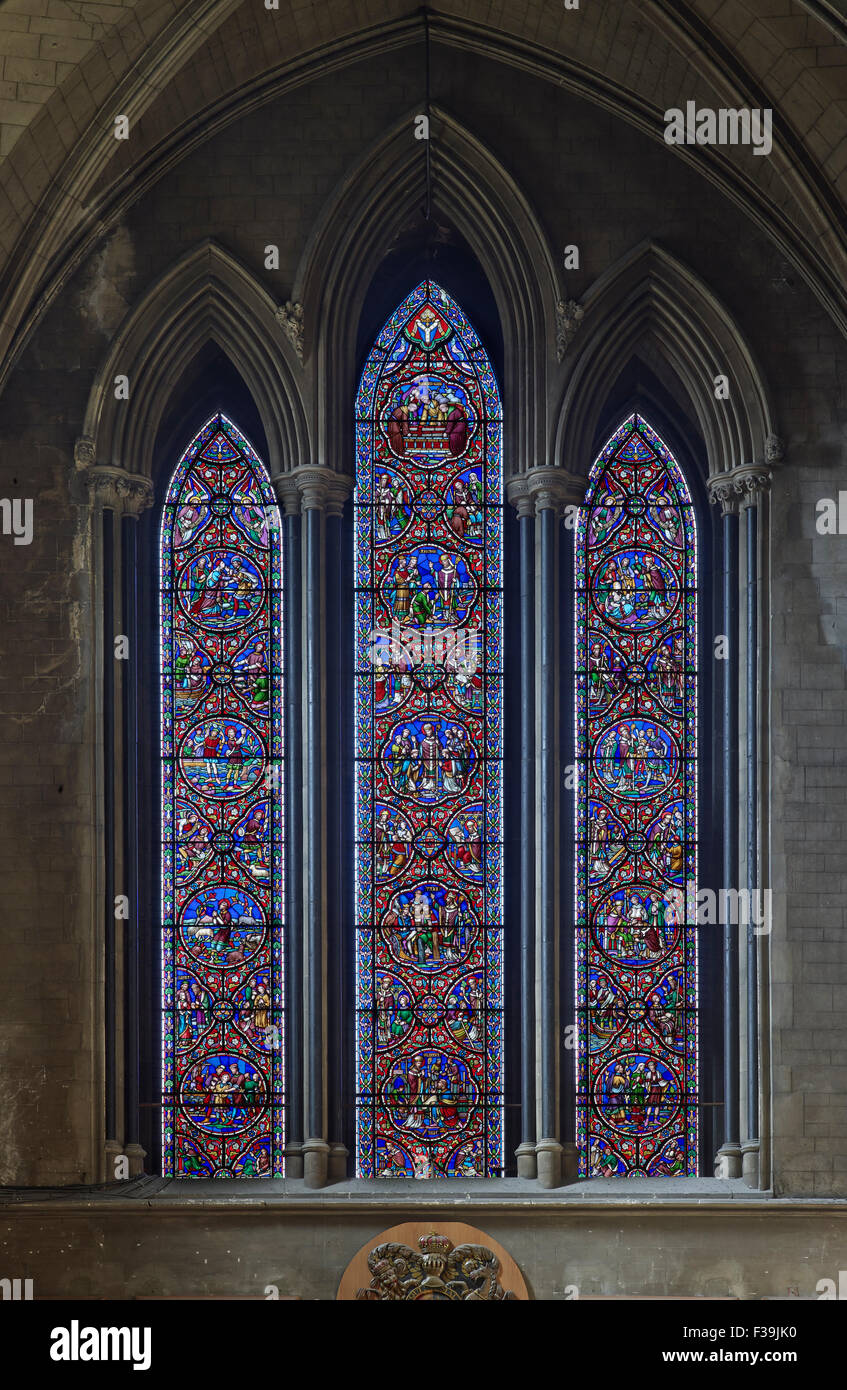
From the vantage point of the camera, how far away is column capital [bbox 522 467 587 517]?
10.5m

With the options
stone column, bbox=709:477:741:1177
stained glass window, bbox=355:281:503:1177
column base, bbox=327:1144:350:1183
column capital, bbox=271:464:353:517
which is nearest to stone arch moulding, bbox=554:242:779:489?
stone column, bbox=709:477:741:1177

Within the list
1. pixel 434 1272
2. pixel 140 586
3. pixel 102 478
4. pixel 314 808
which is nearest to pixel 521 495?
pixel 314 808

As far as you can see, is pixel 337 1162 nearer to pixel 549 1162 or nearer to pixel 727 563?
pixel 549 1162

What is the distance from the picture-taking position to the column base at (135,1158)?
10180 millimetres

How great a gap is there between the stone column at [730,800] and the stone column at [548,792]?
940 mm

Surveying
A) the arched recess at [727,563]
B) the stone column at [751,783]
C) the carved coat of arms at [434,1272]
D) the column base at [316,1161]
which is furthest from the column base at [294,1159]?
the stone column at [751,783]

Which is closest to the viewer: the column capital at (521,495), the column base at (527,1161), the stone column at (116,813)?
the stone column at (116,813)

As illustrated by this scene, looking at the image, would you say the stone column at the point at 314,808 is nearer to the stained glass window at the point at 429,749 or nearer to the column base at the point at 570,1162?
the stained glass window at the point at 429,749

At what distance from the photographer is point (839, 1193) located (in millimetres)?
9891

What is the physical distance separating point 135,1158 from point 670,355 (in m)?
5.90

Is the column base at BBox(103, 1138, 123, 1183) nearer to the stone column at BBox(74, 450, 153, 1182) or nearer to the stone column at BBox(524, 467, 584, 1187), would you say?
the stone column at BBox(74, 450, 153, 1182)

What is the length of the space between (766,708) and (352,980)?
3.01m

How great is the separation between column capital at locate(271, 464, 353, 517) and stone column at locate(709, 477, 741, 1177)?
90.2 inches

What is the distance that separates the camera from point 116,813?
10.2 meters
